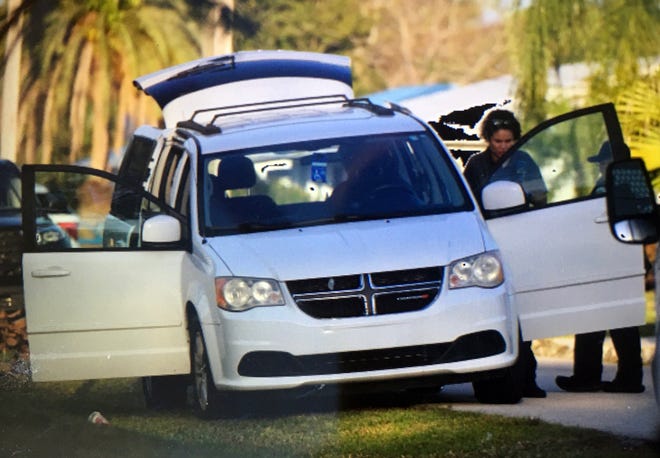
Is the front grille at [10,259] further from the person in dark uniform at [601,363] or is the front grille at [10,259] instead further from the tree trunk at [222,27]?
the tree trunk at [222,27]

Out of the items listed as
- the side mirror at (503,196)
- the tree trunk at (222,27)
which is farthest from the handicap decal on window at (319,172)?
the tree trunk at (222,27)

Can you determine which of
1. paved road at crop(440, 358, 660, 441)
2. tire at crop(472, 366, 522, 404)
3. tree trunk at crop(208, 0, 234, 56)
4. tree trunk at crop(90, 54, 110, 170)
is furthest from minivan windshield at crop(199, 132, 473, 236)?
tree trunk at crop(90, 54, 110, 170)

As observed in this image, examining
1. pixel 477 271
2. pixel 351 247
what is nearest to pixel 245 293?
pixel 351 247

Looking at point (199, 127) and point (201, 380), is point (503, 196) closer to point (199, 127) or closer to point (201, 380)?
point (201, 380)

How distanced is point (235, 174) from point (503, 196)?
59.3 inches

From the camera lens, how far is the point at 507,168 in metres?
10.4

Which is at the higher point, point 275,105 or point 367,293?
point 275,105

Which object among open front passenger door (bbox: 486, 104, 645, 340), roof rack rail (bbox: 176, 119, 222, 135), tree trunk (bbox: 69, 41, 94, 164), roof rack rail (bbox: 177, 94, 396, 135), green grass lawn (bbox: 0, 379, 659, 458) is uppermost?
tree trunk (bbox: 69, 41, 94, 164)

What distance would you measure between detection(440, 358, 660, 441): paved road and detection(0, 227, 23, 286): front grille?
3174 mm

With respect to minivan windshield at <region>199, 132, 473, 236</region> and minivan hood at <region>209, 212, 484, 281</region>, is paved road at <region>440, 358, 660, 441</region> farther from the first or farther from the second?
minivan windshield at <region>199, 132, 473, 236</region>

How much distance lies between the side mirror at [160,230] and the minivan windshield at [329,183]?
18 cm

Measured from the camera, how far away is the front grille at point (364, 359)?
29.6 ft

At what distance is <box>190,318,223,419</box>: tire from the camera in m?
9.49

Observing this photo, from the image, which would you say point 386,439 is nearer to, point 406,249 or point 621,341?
point 406,249
